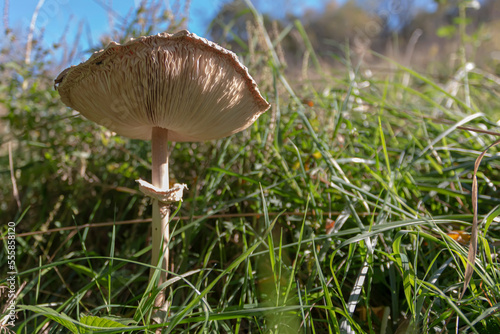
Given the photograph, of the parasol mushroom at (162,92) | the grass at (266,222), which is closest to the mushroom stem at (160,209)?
the parasol mushroom at (162,92)

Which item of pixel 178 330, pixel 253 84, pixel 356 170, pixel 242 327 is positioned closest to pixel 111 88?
pixel 253 84

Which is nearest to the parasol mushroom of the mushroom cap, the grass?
the mushroom cap

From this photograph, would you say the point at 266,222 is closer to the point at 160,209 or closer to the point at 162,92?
the point at 160,209

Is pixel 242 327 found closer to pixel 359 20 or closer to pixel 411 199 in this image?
pixel 411 199

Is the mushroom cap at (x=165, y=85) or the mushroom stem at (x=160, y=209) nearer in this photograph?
the mushroom cap at (x=165, y=85)

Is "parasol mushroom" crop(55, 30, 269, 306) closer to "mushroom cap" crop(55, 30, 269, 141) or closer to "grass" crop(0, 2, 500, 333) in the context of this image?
"mushroom cap" crop(55, 30, 269, 141)

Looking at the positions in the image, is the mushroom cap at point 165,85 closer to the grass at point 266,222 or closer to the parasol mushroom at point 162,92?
the parasol mushroom at point 162,92
